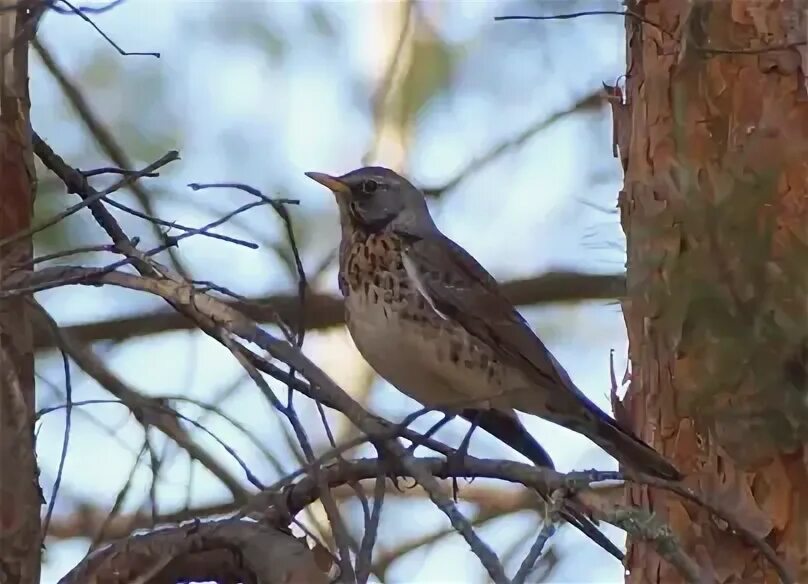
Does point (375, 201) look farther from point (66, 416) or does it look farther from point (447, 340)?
point (66, 416)

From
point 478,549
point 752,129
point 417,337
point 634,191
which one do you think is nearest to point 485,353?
point 417,337

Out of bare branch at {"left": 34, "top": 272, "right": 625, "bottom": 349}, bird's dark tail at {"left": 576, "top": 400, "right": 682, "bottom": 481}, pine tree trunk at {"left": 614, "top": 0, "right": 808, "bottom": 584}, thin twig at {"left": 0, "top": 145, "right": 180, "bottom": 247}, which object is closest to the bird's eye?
bare branch at {"left": 34, "top": 272, "right": 625, "bottom": 349}

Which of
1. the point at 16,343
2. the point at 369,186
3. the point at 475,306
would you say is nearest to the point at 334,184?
the point at 369,186

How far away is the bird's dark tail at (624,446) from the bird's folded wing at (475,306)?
19cm

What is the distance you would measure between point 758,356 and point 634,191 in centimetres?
116

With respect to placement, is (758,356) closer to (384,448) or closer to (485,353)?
(384,448)

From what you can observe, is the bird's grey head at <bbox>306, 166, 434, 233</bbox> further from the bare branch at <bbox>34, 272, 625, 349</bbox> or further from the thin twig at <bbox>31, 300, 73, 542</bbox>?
the thin twig at <bbox>31, 300, 73, 542</bbox>

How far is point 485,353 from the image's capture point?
281cm

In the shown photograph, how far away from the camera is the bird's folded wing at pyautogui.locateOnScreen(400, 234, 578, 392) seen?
2.81m

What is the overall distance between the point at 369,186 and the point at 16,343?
1.32 metres

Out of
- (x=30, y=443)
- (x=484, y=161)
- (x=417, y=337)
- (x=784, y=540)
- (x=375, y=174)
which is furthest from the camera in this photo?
(x=484, y=161)

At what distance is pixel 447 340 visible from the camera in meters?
2.77

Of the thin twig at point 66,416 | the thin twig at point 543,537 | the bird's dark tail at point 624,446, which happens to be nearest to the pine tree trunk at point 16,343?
the thin twig at point 66,416

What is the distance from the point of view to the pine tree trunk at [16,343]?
191cm
